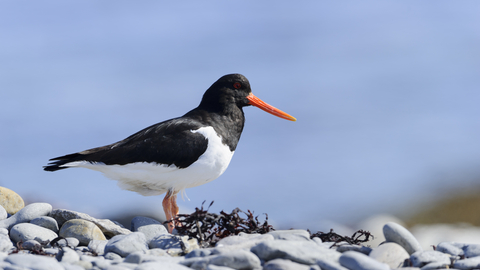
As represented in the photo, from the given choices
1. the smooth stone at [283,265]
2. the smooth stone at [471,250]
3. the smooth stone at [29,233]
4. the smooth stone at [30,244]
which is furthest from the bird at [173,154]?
the smooth stone at [471,250]

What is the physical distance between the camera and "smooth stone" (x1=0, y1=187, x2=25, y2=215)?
643cm

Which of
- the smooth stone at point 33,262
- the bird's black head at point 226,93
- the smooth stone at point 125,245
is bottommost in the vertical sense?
the smooth stone at point 33,262

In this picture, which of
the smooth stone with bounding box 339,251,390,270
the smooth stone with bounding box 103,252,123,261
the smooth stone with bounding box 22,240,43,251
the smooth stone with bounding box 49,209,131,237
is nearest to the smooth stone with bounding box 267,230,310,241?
the smooth stone with bounding box 339,251,390,270

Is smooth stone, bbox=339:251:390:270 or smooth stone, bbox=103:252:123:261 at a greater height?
smooth stone, bbox=339:251:390:270

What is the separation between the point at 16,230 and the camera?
4906 millimetres

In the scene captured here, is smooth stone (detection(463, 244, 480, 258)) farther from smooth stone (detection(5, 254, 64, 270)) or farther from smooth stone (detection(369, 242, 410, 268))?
smooth stone (detection(5, 254, 64, 270))

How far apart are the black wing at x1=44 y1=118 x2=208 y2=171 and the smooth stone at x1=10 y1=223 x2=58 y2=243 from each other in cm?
109

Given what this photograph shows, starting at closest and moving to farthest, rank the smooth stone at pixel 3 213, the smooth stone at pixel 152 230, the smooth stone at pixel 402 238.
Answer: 1. the smooth stone at pixel 402 238
2. the smooth stone at pixel 152 230
3. the smooth stone at pixel 3 213

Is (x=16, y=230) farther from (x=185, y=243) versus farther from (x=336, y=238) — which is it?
(x=336, y=238)

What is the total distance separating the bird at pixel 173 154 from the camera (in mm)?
5551

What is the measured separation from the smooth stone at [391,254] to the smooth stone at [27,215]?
410 centimetres

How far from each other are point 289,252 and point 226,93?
334 cm

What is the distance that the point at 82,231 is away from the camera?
4965mm

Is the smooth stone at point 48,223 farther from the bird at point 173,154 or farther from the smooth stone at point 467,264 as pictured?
the smooth stone at point 467,264
